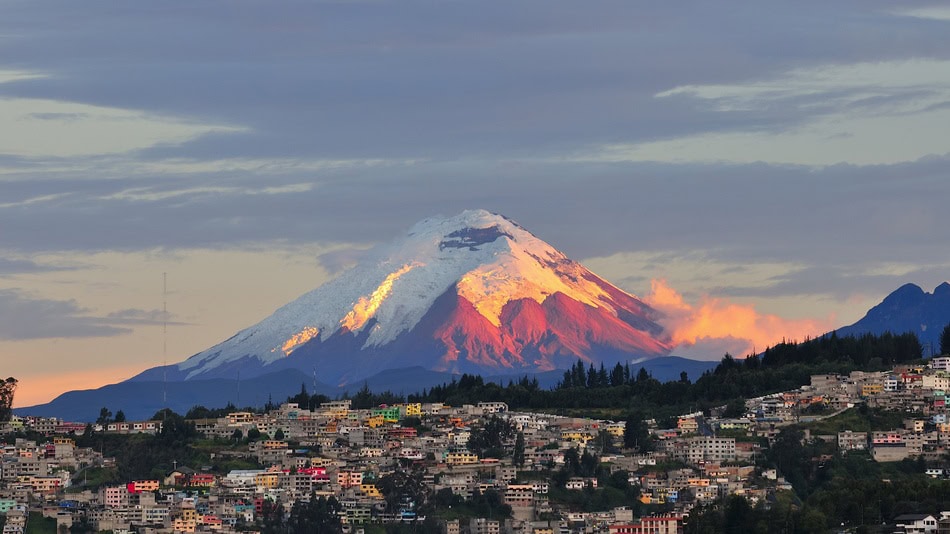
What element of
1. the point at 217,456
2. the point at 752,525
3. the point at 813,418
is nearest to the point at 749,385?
the point at 813,418

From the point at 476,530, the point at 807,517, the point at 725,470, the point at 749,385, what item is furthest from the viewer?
the point at 749,385

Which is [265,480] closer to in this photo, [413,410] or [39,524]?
[39,524]

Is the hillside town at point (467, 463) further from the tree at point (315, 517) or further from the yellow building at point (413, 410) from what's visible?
the tree at point (315, 517)


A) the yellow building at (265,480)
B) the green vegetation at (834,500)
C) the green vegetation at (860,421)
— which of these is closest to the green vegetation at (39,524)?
the yellow building at (265,480)

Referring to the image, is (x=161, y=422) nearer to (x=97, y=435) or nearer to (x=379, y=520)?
(x=97, y=435)

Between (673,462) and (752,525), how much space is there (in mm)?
36532

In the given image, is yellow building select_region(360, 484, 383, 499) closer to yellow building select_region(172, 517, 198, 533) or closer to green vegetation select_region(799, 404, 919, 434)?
yellow building select_region(172, 517, 198, 533)

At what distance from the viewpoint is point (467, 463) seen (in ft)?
572

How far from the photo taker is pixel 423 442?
18275cm

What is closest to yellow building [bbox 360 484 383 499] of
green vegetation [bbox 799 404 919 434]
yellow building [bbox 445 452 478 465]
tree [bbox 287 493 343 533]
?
tree [bbox 287 493 343 533]

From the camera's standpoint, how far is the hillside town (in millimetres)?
158500

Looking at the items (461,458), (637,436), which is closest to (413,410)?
A: (461,458)

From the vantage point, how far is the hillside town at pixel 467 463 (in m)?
158

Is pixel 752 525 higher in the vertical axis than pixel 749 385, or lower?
lower
